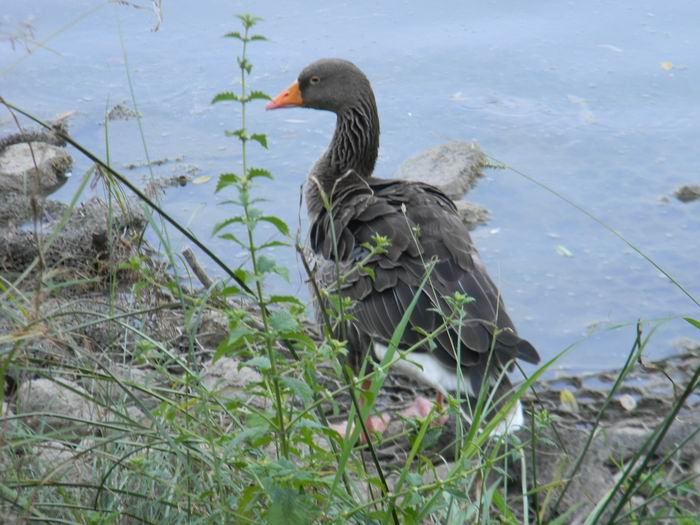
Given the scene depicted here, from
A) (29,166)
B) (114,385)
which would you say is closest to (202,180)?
(29,166)

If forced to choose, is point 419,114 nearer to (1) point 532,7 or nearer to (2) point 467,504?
(1) point 532,7

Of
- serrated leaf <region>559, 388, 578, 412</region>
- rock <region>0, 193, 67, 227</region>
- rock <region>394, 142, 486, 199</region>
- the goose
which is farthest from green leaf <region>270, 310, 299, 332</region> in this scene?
rock <region>394, 142, 486, 199</region>

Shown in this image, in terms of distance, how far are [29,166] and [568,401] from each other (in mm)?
3748

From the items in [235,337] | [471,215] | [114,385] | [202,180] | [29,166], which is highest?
[235,337]

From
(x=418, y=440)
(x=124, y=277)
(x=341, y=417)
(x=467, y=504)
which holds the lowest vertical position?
(x=341, y=417)

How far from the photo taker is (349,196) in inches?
204

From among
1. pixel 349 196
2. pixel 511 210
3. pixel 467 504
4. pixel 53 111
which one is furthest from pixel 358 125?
pixel 467 504

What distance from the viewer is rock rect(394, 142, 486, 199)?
7062mm

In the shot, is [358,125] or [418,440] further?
[358,125]

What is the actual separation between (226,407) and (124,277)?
3.14 metres

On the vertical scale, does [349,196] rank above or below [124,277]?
above

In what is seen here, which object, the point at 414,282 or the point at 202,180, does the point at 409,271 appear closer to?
the point at 414,282

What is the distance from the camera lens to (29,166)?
6.78 m

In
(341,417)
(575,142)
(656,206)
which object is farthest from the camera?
(575,142)
